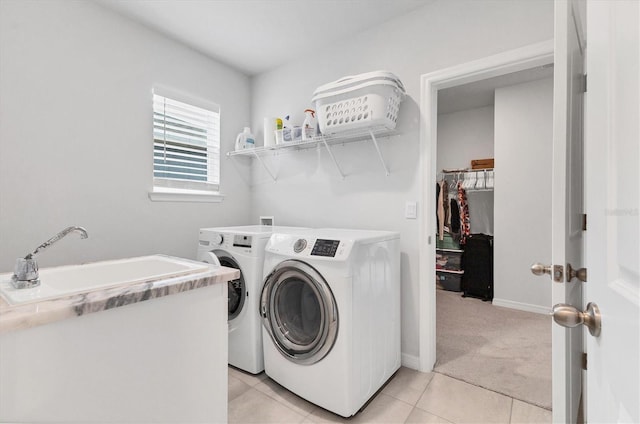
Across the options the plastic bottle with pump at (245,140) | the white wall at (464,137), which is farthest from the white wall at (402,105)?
the white wall at (464,137)

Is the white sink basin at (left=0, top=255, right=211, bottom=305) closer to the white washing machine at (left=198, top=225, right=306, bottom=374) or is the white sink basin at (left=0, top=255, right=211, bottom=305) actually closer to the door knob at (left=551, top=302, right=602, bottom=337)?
the white washing machine at (left=198, top=225, right=306, bottom=374)

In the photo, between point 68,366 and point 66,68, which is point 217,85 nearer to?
point 66,68

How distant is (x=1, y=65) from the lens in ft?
5.58

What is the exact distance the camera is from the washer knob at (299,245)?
1.75 metres

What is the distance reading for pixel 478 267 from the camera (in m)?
3.75

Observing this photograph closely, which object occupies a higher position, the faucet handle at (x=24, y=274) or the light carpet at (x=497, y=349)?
the faucet handle at (x=24, y=274)

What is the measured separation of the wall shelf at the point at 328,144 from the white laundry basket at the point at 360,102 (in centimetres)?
7

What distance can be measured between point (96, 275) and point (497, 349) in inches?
110

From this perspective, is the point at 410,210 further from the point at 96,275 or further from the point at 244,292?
the point at 96,275

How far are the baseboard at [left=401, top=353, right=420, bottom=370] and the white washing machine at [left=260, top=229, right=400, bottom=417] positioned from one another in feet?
0.43

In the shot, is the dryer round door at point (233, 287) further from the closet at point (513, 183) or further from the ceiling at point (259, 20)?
the closet at point (513, 183)

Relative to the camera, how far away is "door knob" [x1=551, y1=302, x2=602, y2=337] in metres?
0.51

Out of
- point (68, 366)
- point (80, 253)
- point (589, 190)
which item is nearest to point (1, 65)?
point (80, 253)

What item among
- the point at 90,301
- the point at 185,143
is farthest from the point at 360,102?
the point at 90,301
